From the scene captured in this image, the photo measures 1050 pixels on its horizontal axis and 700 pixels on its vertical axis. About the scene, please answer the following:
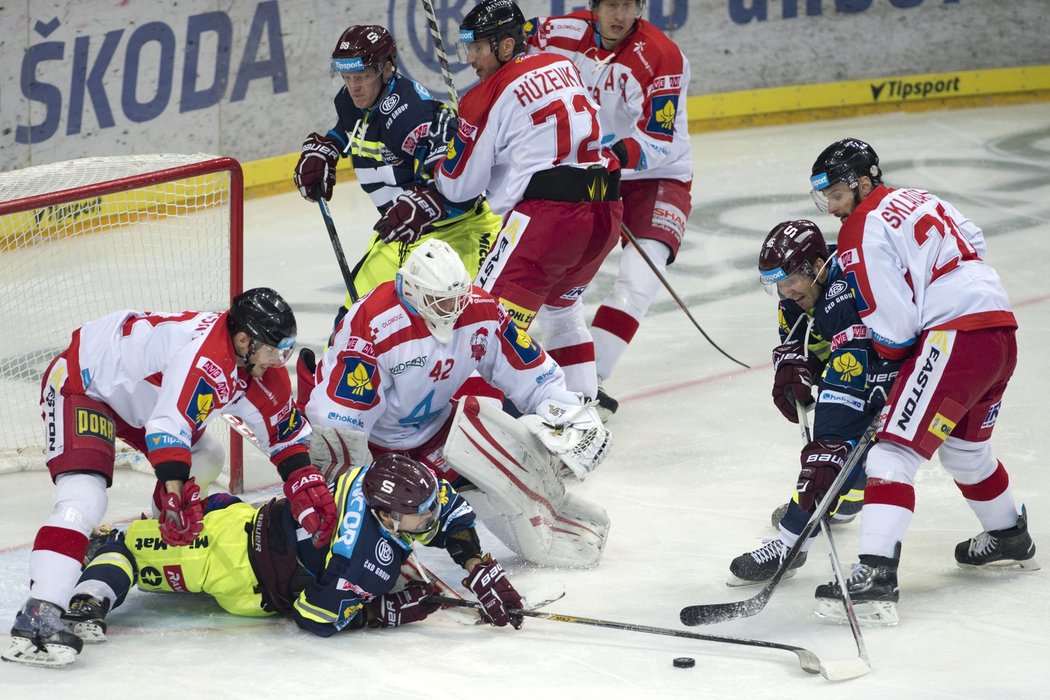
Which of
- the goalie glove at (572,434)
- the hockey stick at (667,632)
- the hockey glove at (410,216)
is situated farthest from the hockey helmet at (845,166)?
the hockey glove at (410,216)

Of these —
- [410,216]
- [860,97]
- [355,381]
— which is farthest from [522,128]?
[860,97]

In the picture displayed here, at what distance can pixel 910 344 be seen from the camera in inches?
150

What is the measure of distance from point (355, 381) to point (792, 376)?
1.20 meters

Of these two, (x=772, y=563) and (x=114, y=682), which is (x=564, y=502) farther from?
(x=114, y=682)

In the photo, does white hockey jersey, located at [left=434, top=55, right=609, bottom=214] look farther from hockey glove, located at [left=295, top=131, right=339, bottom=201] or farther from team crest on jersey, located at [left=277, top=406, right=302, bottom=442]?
team crest on jersey, located at [left=277, top=406, right=302, bottom=442]

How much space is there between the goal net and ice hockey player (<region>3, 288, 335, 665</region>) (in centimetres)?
88

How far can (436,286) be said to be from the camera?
4012 mm

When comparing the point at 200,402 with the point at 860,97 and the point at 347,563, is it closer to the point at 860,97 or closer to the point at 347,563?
the point at 347,563

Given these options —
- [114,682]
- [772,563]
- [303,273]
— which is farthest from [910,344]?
[303,273]

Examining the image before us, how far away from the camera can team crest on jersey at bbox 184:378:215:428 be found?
3.69 m

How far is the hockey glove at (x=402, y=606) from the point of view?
3742 millimetres

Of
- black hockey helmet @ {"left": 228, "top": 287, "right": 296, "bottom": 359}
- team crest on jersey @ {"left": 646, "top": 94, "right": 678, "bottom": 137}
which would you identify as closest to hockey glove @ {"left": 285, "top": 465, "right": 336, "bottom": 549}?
black hockey helmet @ {"left": 228, "top": 287, "right": 296, "bottom": 359}

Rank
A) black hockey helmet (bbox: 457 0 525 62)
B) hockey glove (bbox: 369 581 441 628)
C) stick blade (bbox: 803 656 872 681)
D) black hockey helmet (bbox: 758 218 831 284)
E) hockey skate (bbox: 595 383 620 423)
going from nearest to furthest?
stick blade (bbox: 803 656 872 681)
hockey glove (bbox: 369 581 441 628)
black hockey helmet (bbox: 758 218 831 284)
black hockey helmet (bbox: 457 0 525 62)
hockey skate (bbox: 595 383 620 423)

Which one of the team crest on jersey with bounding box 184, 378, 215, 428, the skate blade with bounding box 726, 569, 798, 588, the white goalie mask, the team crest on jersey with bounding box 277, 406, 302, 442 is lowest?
the skate blade with bounding box 726, 569, 798, 588
